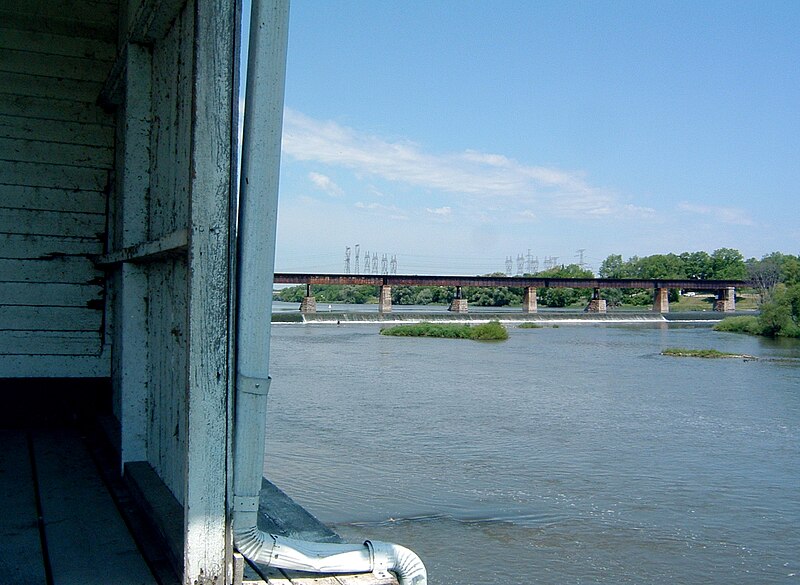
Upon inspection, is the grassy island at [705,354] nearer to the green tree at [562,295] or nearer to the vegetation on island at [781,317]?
the vegetation on island at [781,317]

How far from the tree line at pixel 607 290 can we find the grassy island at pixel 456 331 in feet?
133

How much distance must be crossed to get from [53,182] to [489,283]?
4578 centimetres

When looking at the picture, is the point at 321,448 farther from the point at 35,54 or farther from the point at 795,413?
the point at 795,413

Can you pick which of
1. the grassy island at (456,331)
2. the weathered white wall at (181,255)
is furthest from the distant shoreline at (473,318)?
the weathered white wall at (181,255)

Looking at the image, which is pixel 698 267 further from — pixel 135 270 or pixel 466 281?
pixel 135 270

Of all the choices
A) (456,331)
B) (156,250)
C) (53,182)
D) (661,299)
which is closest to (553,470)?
(53,182)

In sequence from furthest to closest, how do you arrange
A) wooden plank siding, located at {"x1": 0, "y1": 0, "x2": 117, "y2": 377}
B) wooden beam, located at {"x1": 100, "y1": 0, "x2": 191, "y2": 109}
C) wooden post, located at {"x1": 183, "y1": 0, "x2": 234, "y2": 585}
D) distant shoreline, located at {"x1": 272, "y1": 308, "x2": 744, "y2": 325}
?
distant shoreline, located at {"x1": 272, "y1": 308, "x2": 744, "y2": 325} → wooden plank siding, located at {"x1": 0, "y1": 0, "x2": 117, "y2": 377} → wooden beam, located at {"x1": 100, "y1": 0, "x2": 191, "y2": 109} → wooden post, located at {"x1": 183, "y1": 0, "x2": 234, "y2": 585}

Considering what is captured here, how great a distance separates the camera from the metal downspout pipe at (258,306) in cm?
215

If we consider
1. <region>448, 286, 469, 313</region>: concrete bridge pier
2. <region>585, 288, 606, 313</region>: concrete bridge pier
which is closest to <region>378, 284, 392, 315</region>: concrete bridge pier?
<region>448, 286, 469, 313</region>: concrete bridge pier

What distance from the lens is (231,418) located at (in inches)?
85.4

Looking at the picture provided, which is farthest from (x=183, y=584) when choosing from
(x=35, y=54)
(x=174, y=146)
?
(x=35, y=54)

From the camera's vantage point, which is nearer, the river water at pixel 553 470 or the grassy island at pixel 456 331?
the river water at pixel 553 470

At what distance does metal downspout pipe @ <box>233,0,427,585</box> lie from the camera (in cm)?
215

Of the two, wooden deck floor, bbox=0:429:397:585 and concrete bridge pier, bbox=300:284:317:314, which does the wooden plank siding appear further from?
concrete bridge pier, bbox=300:284:317:314
